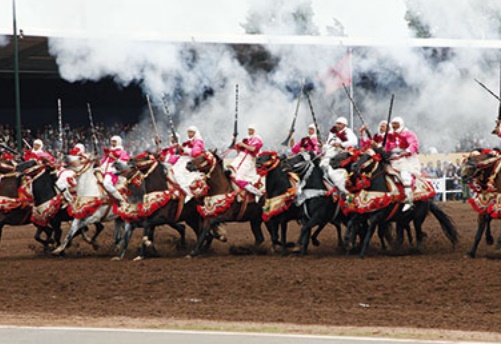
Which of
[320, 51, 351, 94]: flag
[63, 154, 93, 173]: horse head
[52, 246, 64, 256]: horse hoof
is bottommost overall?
[52, 246, 64, 256]: horse hoof

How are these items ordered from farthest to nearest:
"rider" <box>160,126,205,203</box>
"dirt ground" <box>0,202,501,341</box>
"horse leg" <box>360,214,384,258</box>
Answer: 1. "rider" <box>160,126,205,203</box>
2. "horse leg" <box>360,214,384,258</box>
3. "dirt ground" <box>0,202,501,341</box>

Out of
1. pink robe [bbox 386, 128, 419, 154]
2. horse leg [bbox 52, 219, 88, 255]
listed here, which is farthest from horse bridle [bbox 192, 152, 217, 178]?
pink robe [bbox 386, 128, 419, 154]

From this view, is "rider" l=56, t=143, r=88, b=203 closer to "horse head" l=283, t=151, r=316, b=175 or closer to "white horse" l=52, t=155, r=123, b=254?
"white horse" l=52, t=155, r=123, b=254

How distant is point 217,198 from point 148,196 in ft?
4.15

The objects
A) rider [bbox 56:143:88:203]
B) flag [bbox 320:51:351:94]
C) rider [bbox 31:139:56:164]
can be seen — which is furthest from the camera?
flag [bbox 320:51:351:94]

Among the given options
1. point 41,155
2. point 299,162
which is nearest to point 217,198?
point 299,162

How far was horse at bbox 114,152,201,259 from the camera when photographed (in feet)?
65.0

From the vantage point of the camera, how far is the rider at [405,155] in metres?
19.3

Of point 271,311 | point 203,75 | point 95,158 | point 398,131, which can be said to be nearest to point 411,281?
point 271,311

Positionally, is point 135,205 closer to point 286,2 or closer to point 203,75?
point 203,75

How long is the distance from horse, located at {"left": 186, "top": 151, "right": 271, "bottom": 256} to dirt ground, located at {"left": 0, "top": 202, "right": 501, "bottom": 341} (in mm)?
690

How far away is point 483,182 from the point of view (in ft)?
59.7

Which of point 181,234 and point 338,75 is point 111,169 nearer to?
point 181,234

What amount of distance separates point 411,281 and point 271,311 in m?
3.05
